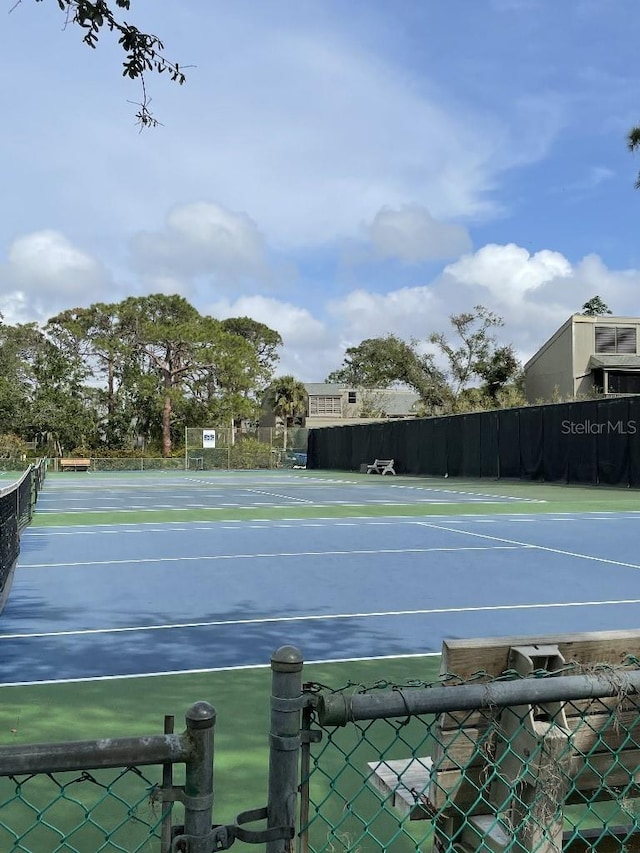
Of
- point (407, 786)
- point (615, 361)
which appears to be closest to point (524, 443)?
point (615, 361)

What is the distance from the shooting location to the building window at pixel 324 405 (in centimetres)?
7481

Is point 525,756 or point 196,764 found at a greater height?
point 196,764

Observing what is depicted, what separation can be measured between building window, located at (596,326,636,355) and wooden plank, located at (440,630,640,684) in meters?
48.0

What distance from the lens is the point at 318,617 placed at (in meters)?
7.86

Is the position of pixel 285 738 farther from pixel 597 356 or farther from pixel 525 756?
pixel 597 356

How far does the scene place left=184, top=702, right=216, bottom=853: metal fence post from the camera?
1732 mm

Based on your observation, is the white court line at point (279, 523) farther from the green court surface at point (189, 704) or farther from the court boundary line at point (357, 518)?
the green court surface at point (189, 704)

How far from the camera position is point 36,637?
7227 millimetres

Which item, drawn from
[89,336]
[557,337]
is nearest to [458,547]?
[557,337]

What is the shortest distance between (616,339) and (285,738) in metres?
50.1

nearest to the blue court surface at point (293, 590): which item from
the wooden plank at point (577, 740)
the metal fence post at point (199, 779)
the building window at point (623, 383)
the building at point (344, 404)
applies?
the wooden plank at point (577, 740)

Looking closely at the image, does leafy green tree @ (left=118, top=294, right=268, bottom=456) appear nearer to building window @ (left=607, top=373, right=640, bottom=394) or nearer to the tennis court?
building window @ (left=607, top=373, right=640, bottom=394)

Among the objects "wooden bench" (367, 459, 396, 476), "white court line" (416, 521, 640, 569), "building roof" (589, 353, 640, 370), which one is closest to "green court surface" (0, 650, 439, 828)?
"white court line" (416, 521, 640, 569)

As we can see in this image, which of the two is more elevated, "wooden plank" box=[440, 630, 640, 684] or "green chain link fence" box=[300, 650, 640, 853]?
"wooden plank" box=[440, 630, 640, 684]
